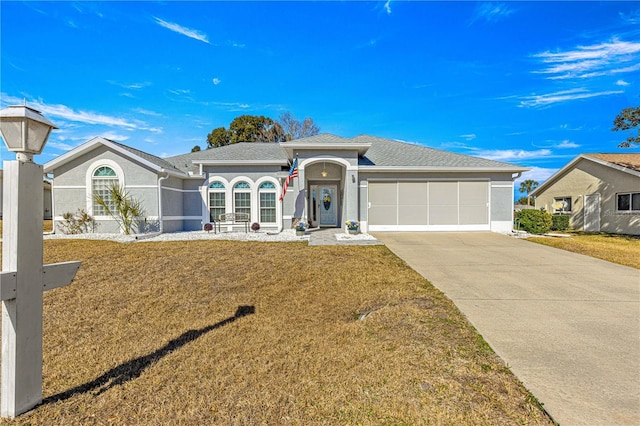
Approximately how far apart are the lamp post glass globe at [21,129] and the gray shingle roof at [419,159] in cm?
1334

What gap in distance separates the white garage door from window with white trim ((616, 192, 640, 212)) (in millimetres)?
8782

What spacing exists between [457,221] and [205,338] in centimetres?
1428

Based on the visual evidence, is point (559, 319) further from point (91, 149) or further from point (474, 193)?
point (91, 149)

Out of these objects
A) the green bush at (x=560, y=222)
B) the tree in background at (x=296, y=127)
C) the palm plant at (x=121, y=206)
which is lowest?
the green bush at (x=560, y=222)

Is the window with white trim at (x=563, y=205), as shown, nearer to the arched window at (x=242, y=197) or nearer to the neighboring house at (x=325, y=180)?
the neighboring house at (x=325, y=180)

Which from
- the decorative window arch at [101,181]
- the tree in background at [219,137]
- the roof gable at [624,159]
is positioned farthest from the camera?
the tree in background at [219,137]

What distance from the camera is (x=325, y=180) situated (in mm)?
16422

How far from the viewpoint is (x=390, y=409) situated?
2553 mm

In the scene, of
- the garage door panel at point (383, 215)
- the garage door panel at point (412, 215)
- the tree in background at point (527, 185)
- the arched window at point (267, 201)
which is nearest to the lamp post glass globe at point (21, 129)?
the arched window at point (267, 201)

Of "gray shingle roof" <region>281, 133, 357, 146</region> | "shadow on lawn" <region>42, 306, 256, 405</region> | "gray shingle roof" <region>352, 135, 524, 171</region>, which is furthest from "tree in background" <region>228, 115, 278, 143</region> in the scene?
"shadow on lawn" <region>42, 306, 256, 405</region>

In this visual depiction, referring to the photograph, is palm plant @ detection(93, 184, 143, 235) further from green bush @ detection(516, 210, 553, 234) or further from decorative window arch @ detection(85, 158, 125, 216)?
Result: green bush @ detection(516, 210, 553, 234)

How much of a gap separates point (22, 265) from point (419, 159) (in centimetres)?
1572

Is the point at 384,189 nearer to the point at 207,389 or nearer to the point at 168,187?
the point at 168,187

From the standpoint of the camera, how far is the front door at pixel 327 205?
16875 millimetres
